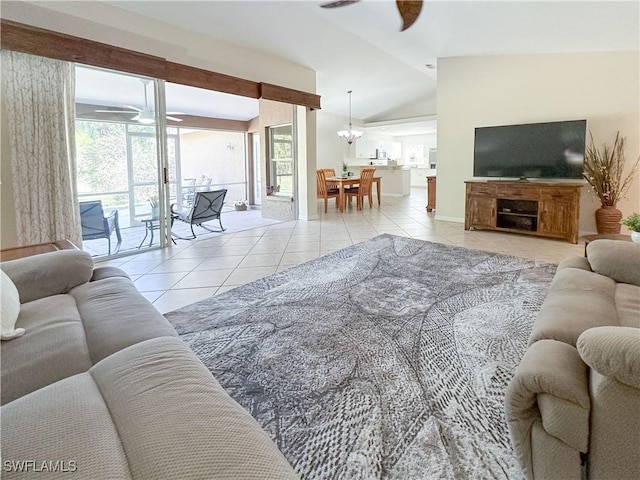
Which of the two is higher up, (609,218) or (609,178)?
(609,178)

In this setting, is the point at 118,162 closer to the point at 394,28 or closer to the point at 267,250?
the point at 267,250

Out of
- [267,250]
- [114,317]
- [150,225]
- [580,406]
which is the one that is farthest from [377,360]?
[150,225]

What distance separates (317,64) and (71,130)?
418cm

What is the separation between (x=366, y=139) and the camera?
40.8ft

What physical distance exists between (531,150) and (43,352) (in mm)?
6091

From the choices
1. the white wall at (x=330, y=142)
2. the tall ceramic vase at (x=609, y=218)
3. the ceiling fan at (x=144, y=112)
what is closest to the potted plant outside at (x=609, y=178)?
the tall ceramic vase at (x=609, y=218)

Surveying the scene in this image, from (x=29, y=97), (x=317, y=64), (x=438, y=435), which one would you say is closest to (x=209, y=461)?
(x=438, y=435)

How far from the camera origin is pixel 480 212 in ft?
19.2

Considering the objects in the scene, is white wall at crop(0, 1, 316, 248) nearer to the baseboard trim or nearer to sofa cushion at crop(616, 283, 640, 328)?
the baseboard trim

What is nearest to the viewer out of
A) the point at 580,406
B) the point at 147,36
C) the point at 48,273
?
the point at 580,406

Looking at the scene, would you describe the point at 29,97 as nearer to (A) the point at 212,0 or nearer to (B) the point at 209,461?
(A) the point at 212,0

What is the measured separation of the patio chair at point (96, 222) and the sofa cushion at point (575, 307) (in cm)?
454

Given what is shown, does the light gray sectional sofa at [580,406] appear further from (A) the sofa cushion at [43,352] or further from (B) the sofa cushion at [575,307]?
(A) the sofa cushion at [43,352]

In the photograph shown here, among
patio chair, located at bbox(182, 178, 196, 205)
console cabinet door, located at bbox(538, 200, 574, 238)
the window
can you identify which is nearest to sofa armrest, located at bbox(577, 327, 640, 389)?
console cabinet door, located at bbox(538, 200, 574, 238)
